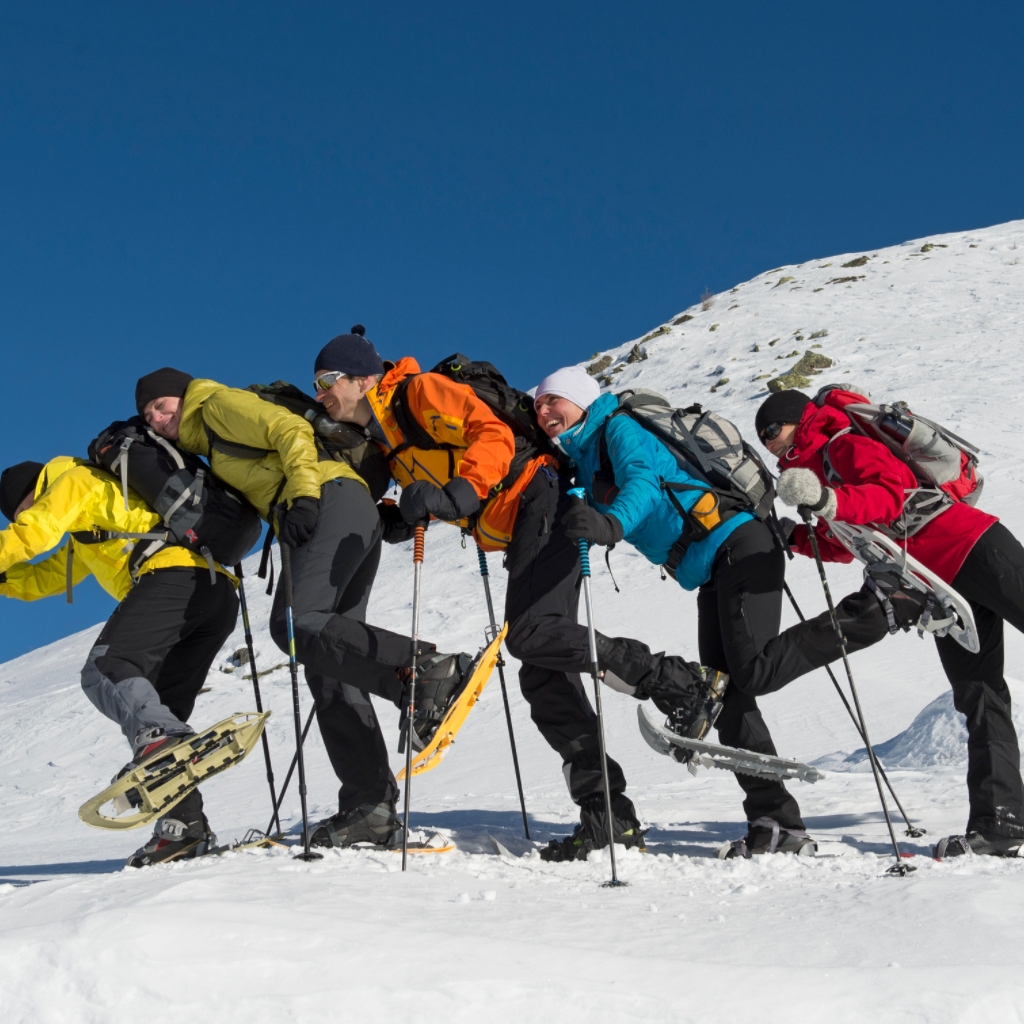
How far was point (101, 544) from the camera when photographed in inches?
200

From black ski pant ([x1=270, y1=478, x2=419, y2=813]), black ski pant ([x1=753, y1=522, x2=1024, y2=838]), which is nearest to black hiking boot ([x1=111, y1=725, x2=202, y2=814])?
black ski pant ([x1=270, y1=478, x2=419, y2=813])

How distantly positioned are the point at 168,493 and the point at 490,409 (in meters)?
1.67

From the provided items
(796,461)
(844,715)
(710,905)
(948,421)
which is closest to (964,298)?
(948,421)

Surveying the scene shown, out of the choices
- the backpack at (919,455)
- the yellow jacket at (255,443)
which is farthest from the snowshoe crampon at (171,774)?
the backpack at (919,455)

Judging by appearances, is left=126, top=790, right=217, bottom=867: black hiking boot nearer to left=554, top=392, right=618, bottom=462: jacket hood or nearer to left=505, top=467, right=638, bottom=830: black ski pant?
left=505, top=467, right=638, bottom=830: black ski pant

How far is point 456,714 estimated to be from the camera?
170 inches

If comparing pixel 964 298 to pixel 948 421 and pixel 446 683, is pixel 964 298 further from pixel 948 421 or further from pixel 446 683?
pixel 446 683

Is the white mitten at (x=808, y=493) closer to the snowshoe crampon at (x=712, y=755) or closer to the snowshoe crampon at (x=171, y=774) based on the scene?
the snowshoe crampon at (x=712, y=755)

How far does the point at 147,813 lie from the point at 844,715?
22.4 feet

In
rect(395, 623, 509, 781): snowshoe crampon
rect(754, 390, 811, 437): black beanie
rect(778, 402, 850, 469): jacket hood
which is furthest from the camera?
rect(754, 390, 811, 437): black beanie

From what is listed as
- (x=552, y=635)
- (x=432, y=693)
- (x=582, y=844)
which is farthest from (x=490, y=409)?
(x=582, y=844)

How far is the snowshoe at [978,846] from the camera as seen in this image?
4312mm

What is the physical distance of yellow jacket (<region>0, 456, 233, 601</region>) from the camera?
15.3ft

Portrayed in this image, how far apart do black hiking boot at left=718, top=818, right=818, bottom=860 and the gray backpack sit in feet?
4.86
